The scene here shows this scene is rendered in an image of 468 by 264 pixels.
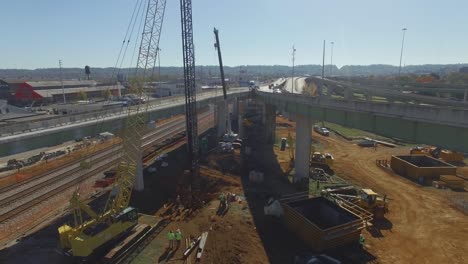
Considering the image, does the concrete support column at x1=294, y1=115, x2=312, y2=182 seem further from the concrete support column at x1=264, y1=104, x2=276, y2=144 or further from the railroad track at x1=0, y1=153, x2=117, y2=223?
the railroad track at x1=0, y1=153, x2=117, y2=223

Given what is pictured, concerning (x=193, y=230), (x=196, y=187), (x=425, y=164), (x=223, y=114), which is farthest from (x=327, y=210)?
(x=223, y=114)

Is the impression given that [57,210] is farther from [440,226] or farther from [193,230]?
[440,226]

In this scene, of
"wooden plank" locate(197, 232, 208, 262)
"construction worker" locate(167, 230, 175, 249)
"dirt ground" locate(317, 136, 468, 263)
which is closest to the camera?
"wooden plank" locate(197, 232, 208, 262)

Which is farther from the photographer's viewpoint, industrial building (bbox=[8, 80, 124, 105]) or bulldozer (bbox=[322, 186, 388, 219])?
industrial building (bbox=[8, 80, 124, 105])

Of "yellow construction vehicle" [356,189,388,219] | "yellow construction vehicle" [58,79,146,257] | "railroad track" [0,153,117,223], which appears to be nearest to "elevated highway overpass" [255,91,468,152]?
"yellow construction vehicle" [356,189,388,219]

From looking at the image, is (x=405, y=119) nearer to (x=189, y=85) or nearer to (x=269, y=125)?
(x=189, y=85)

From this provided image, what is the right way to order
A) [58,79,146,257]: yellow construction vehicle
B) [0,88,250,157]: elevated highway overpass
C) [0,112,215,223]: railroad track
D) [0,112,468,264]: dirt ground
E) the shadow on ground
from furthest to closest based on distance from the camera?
[0,112,215,223]: railroad track → [0,88,250,157]: elevated highway overpass → [0,112,468,264]: dirt ground → the shadow on ground → [58,79,146,257]: yellow construction vehicle

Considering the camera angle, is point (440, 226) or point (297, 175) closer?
point (440, 226)

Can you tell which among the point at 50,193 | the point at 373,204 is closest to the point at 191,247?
the point at 373,204
